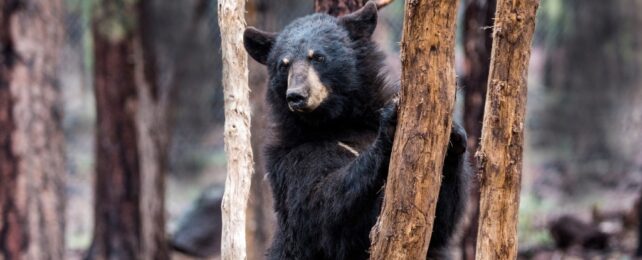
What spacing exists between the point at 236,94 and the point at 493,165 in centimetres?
133

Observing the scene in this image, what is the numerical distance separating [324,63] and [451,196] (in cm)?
112

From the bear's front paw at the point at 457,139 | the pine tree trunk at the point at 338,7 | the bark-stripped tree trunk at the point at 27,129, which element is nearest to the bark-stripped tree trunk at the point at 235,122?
the bear's front paw at the point at 457,139

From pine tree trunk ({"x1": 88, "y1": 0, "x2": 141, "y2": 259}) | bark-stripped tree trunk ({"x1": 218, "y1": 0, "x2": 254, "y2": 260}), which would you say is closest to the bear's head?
bark-stripped tree trunk ({"x1": 218, "y1": 0, "x2": 254, "y2": 260})

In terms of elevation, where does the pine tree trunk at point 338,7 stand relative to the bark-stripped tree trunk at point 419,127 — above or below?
→ above

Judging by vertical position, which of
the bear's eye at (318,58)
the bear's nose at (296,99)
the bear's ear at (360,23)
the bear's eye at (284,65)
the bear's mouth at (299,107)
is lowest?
the bear's mouth at (299,107)

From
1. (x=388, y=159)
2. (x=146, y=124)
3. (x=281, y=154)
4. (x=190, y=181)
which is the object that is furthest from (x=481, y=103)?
(x=190, y=181)

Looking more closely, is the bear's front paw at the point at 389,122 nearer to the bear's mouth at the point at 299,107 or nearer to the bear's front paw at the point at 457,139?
the bear's front paw at the point at 457,139

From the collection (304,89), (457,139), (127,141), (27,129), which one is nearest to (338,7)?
(304,89)

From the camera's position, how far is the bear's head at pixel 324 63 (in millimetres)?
5492

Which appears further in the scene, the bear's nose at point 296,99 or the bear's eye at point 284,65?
the bear's eye at point 284,65

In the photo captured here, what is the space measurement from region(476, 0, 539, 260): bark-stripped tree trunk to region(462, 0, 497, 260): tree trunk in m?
3.54

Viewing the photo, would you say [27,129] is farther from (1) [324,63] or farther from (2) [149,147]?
(1) [324,63]

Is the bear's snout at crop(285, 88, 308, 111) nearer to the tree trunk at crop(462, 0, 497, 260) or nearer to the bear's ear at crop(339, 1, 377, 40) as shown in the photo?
the bear's ear at crop(339, 1, 377, 40)

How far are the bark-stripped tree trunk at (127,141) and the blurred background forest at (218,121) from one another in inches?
0.6
